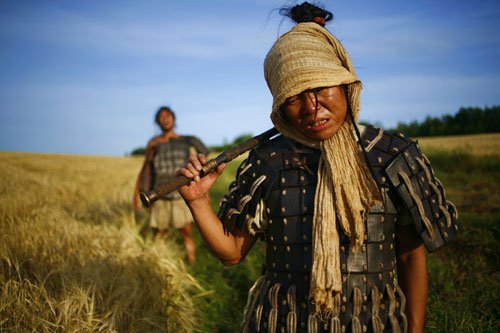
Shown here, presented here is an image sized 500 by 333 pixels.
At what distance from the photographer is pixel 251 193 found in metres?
1.96

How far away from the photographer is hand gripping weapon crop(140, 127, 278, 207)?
1978 millimetres

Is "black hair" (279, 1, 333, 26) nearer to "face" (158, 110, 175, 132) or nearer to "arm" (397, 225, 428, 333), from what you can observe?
"arm" (397, 225, 428, 333)

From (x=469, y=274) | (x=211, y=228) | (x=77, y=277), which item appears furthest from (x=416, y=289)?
(x=77, y=277)

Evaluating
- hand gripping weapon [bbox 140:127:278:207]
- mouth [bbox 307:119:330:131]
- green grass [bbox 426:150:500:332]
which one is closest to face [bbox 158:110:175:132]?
green grass [bbox 426:150:500:332]

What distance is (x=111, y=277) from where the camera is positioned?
436 centimetres

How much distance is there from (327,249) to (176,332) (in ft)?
9.07

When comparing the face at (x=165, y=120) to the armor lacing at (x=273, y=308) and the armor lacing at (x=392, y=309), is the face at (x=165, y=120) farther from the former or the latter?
the armor lacing at (x=392, y=309)

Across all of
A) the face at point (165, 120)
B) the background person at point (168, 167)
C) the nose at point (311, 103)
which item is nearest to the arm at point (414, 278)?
the nose at point (311, 103)

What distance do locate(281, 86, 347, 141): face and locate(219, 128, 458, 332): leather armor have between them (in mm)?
153

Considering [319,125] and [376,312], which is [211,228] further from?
[376,312]

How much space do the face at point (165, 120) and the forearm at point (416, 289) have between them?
17.3 ft

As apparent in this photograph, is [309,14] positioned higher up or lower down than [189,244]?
higher up

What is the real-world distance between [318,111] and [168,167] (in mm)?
4980

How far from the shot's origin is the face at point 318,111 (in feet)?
6.05
